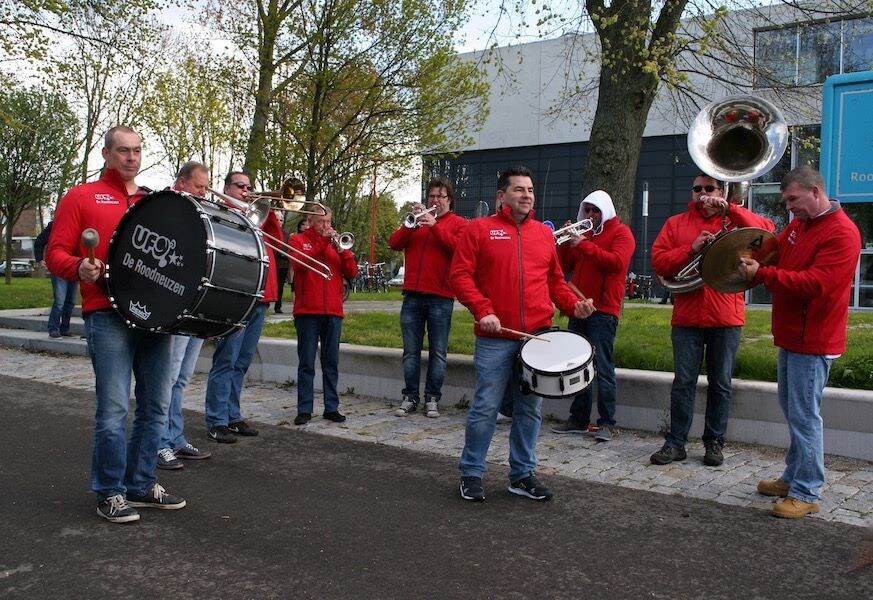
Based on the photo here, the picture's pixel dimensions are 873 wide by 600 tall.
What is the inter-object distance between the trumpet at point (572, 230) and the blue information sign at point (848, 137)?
2286 millimetres

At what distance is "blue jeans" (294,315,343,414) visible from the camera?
24.8 ft

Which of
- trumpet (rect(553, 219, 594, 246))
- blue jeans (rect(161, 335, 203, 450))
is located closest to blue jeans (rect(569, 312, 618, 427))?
trumpet (rect(553, 219, 594, 246))

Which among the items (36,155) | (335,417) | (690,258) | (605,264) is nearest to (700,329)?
(690,258)

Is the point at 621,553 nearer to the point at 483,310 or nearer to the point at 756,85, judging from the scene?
the point at 483,310

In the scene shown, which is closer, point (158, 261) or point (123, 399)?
point (158, 261)

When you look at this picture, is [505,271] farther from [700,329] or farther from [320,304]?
[320,304]

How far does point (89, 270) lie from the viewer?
14.1 feet

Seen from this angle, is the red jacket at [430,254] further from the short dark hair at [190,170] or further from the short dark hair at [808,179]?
the short dark hair at [808,179]

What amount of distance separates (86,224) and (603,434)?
4.34 m

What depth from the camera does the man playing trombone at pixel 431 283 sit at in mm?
7941

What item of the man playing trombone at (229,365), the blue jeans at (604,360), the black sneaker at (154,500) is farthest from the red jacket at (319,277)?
the black sneaker at (154,500)

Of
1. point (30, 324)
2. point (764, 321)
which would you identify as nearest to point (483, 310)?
point (764, 321)

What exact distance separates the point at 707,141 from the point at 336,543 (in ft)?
12.6

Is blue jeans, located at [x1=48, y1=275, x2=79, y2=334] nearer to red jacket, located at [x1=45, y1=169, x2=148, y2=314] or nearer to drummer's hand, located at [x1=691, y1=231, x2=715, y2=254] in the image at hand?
red jacket, located at [x1=45, y1=169, x2=148, y2=314]
